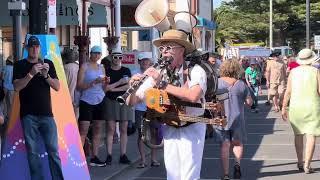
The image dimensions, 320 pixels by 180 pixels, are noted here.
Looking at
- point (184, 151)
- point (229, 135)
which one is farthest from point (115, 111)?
point (184, 151)

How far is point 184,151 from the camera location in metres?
5.31

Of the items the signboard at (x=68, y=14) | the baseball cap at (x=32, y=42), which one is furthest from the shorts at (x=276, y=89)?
the baseball cap at (x=32, y=42)

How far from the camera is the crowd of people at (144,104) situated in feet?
17.3

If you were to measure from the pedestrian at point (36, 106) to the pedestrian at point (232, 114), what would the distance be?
262cm

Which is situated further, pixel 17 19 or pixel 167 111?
pixel 17 19

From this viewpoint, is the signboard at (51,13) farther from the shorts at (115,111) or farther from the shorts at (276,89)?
the shorts at (276,89)

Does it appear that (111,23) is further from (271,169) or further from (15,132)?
(15,132)

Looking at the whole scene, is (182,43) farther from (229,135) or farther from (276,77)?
(276,77)

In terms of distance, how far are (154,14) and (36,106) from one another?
7.04 feet

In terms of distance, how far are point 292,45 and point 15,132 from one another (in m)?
56.3

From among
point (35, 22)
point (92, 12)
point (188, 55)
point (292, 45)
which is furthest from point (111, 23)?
point (292, 45)

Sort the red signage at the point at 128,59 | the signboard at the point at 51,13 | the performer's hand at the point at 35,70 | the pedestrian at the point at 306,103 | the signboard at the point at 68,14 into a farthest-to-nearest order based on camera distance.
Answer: the red signage at the point at 128,59 < the signboard at the point at 68,14 < the pedestrian at the point at 306,103 < the signboard at the point at 51,13 < the performer's hand at the point at 35,70

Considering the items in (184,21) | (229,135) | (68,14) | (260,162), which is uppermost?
(68,14)

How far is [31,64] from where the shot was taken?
7.00 m
